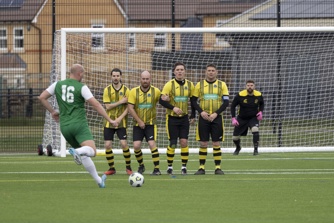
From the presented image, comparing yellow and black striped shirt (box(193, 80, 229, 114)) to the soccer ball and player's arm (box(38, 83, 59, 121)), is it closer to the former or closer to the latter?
the soccer ball

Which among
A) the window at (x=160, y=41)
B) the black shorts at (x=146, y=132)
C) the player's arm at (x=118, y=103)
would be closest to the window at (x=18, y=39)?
the window at (x=160, y=41)

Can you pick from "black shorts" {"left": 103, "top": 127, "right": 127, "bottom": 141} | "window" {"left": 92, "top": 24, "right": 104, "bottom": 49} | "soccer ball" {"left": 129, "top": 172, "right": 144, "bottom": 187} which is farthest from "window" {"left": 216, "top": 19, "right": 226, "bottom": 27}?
"soccer ball" {"left": 129, "top": 172, "right": 144, "bottom": 187}

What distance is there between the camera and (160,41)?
23.1m

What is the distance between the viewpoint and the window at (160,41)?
22823 millimetres

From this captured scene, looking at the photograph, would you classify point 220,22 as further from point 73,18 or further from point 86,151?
point 86,151

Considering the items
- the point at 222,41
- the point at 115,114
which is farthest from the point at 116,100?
the point at 222,41

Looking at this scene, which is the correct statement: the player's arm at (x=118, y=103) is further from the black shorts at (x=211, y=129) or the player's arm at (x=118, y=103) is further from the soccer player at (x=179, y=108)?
the black shorts at (x=211, y=129)

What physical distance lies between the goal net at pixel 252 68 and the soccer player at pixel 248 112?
1036mm

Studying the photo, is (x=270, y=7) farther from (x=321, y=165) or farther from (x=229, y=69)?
(x=321, y=165)

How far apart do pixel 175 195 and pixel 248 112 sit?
32.8 ft

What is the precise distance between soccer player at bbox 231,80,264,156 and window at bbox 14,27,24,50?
20.5 ft

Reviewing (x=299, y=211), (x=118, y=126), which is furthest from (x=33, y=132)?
(x=299, y=211)

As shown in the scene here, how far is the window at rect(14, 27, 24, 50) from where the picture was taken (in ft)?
78.9

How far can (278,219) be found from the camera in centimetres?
1002
